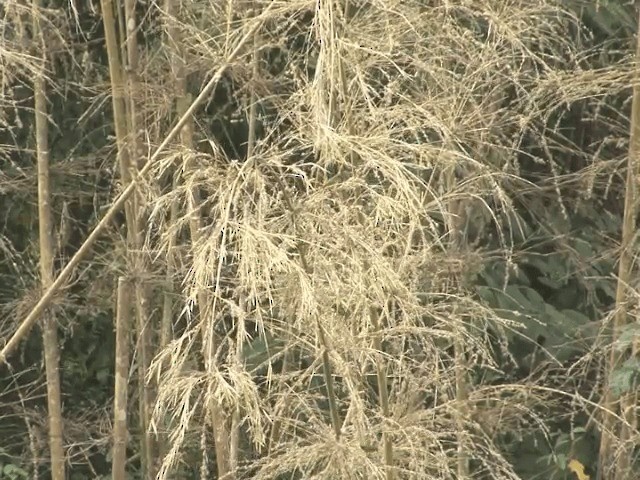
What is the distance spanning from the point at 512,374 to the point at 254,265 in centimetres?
299

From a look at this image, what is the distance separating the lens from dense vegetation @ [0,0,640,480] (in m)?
3.10

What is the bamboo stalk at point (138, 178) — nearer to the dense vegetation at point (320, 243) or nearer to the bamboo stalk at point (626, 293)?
the dense vegetation at point (320, 243)

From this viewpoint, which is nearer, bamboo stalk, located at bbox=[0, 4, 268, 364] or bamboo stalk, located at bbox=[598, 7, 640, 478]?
bamboo stalk, located at bbox=[0, 4, 268, 364]

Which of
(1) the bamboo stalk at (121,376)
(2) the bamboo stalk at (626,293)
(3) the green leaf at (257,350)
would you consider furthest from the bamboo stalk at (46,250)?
(2) the bamboo stalk at (626,293)

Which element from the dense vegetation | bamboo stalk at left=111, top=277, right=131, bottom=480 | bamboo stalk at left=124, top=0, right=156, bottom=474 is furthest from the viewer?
bamboo stalk at left=111, top=277, right=131, bottom=480

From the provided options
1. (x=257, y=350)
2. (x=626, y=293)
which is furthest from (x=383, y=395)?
(x=626, y=293)

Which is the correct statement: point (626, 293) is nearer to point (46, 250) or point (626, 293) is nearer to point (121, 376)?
point (121, 376)

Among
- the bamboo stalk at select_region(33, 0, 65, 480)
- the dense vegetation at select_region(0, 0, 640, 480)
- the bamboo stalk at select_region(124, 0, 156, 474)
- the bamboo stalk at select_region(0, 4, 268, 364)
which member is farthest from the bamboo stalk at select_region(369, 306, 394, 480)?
the bamboo stalk at select_region(33, 0, 65, 480)

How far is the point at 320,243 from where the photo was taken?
306 centimetres

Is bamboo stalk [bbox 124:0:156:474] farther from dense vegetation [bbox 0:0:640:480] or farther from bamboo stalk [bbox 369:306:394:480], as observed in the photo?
bamboo stalk [bbox 369:306:394:480]

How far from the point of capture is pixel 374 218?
135 inches

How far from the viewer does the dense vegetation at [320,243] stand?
310cm

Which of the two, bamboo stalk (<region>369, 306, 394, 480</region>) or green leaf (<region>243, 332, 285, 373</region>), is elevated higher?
bamboo stalk (<region>369, 306, 394, 480</region>)

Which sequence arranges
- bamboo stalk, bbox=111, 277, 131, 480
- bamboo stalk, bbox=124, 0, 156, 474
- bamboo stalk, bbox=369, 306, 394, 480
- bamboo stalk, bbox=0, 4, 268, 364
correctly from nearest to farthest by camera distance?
bamboo stalk, bbox=369, 306, 394, 480 < bamboo stalk, bbox=0, 4, 268, 364 < bamboo stalk, bbox=124, 0, 156, 474 < bamboo stalk, bbox=111, 277, 131, 480
